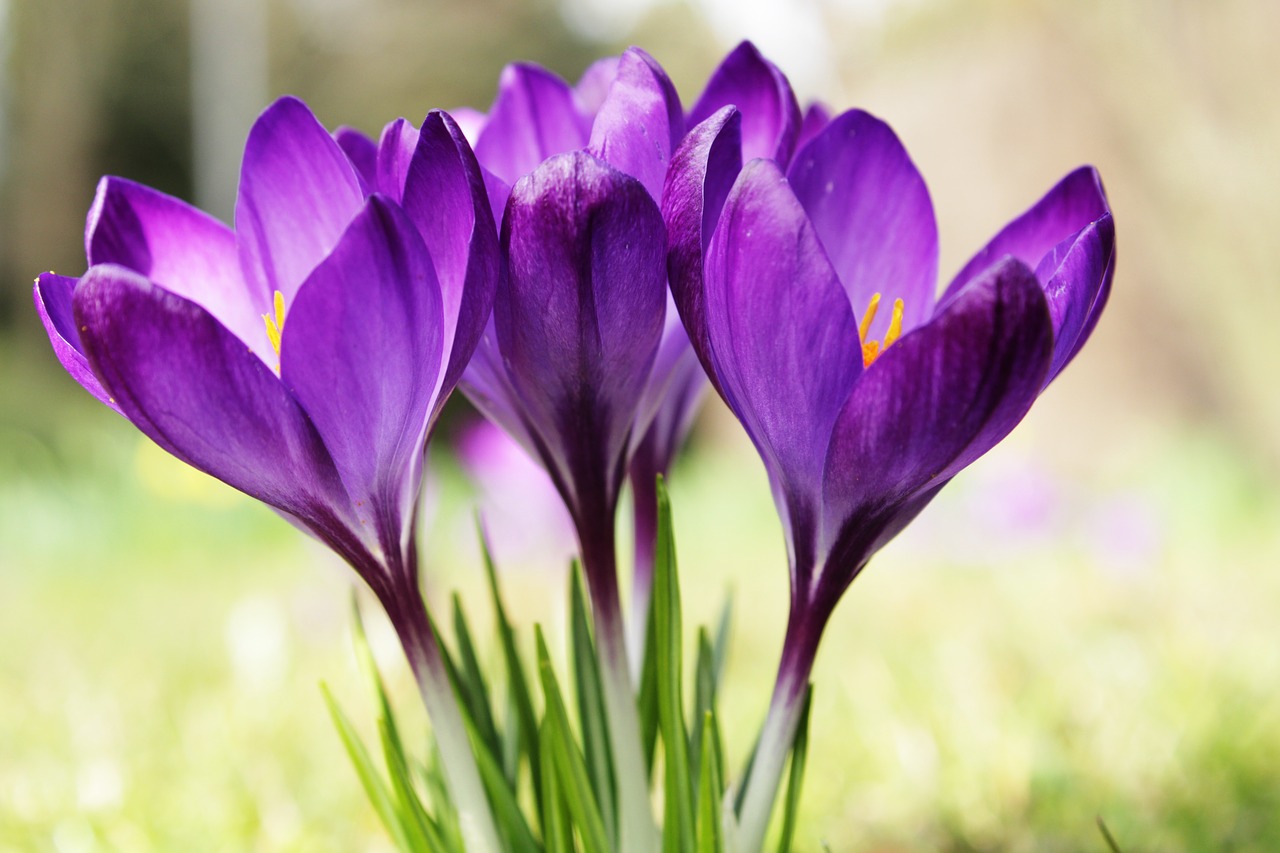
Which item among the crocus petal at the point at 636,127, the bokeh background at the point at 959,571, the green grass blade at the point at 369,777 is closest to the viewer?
the crocus petal at the point at 636,127

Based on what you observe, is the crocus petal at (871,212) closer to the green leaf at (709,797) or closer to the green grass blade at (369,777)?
the green leaf at (709,797)

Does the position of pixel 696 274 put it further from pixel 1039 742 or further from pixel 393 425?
pixel 1039 742

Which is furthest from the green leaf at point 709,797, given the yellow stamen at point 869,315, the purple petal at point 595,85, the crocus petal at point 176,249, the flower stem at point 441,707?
the purple petal at point 595,85

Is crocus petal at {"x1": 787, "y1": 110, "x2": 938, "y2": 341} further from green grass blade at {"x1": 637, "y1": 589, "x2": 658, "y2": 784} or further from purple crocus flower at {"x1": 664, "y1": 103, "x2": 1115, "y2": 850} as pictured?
green grass blade at {"x1": 637, "y1": 589, "x2": 658, "y2": 784}

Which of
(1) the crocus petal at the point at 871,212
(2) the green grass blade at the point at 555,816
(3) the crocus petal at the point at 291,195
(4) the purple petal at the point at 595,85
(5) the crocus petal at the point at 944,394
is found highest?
(4) the purple petal at the point at 595,85

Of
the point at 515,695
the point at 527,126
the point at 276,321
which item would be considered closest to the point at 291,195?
the point at 276,321

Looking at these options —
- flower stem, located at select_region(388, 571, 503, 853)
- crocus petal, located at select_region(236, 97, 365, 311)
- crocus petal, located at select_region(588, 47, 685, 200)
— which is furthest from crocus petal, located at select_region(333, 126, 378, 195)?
flower stem, located at select_region(388, 571, 503, 853)
